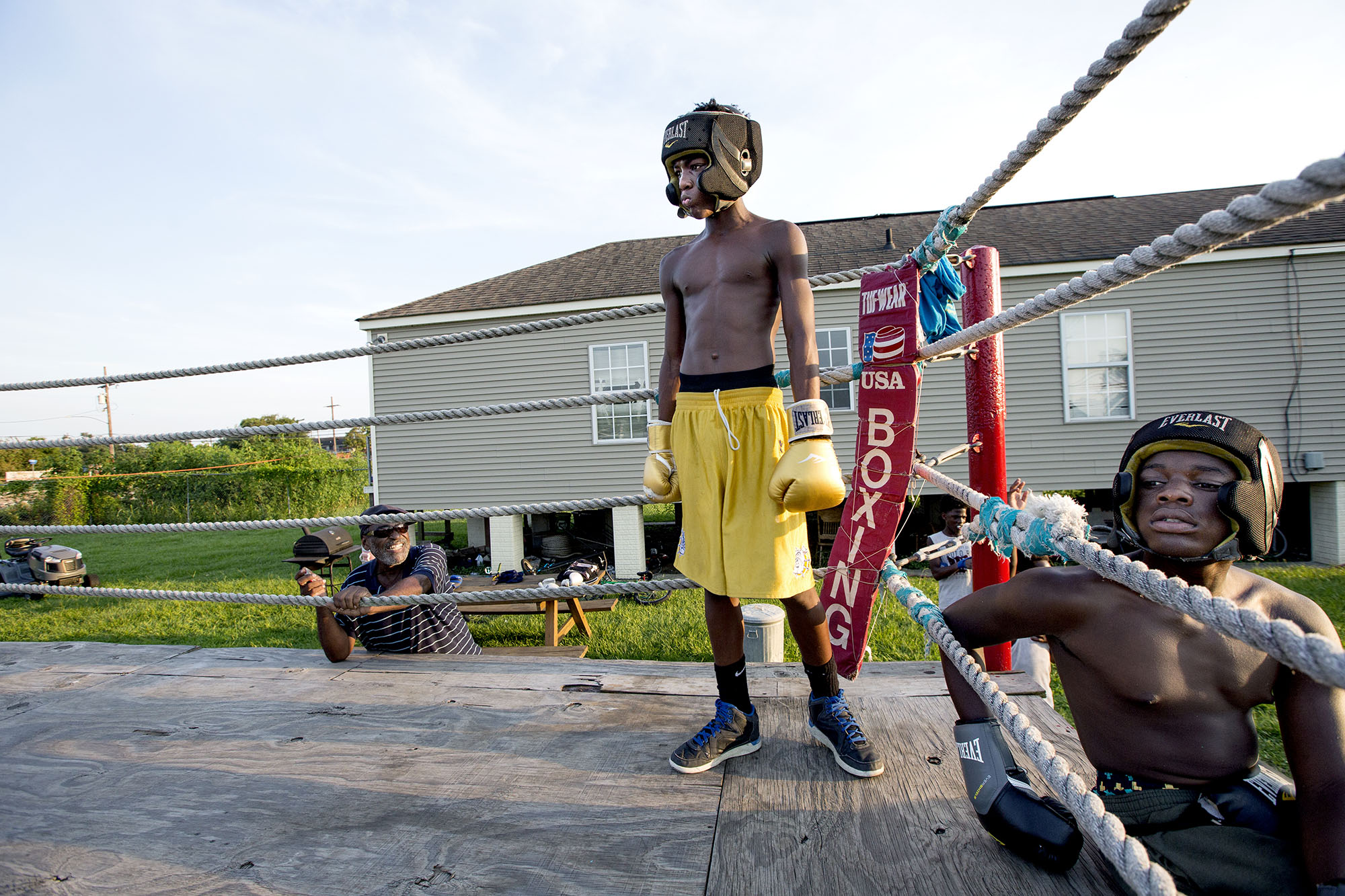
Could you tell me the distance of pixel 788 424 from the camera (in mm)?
1761

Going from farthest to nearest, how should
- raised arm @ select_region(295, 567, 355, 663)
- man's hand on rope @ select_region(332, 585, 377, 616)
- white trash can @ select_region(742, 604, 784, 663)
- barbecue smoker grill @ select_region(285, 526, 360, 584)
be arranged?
barbecue smoker grill @ select_region(285, 526, 360, 584), white trash can @ select_region(742, 604, 784, 663), raised arm @ select_region(295, 567, 355, 663), man's hand on rope @ select_region(332, 585, 377, 616)

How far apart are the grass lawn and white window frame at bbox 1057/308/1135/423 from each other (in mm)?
2391

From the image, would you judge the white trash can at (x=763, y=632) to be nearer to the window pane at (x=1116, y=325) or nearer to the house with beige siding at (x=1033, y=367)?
the house with beige siding at (x=1033, y=367)

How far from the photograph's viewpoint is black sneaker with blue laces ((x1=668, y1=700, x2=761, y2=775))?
5.03ft

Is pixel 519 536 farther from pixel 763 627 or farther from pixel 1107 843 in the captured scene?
pixel 1107 843

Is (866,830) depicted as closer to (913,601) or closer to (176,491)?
(913,601)

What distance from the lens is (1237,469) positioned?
3.65ft

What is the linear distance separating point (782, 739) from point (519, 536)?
29.0 feet

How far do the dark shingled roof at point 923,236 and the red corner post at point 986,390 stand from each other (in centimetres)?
700

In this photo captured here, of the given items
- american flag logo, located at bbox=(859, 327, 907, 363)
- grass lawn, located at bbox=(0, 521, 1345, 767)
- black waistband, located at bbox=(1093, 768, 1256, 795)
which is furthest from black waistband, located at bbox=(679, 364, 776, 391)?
grass lawn, located at bbox=(0, 521, 1345, 767)

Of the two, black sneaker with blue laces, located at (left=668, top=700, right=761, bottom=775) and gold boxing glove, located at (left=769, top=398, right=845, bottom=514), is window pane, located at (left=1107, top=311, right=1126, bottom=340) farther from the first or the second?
black sneaker with blue laces, located at (left=668, top=700, right=761, bottom=775)

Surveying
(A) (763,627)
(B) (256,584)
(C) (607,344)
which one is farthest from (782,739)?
(B) (256,584)

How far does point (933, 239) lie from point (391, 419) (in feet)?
5.50

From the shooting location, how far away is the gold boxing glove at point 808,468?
149cm
